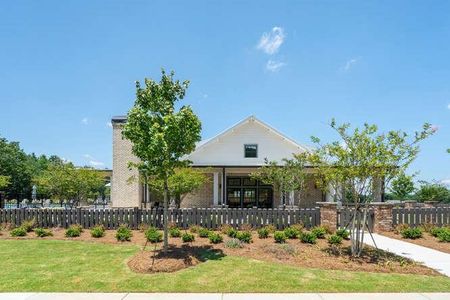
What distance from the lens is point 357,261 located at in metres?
9.76

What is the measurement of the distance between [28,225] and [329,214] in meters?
13.0

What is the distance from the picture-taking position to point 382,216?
15664 mm

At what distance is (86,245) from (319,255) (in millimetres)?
7848

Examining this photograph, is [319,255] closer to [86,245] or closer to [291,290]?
[291,290]

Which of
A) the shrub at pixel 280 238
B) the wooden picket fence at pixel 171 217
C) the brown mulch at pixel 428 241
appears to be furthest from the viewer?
the wooden picket fence at pixel 171 217

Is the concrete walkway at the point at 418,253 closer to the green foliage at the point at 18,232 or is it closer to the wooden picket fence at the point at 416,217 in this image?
the wooden picket fence at the point at 416,217

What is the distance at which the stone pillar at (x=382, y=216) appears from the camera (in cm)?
1561

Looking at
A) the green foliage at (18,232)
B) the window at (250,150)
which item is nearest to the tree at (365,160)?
the green foliage at (18,232)

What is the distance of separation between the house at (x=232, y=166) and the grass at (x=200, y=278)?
1613cm

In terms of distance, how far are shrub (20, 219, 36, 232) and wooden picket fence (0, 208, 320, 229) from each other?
359 millimetres

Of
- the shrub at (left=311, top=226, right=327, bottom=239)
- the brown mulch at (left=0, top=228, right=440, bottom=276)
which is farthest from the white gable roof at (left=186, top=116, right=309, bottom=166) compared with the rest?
the brown mulch at (left=0, top=228, right=440, bottom=276)

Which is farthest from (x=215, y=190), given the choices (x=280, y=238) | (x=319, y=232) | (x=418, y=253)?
(x=418, y=253)
